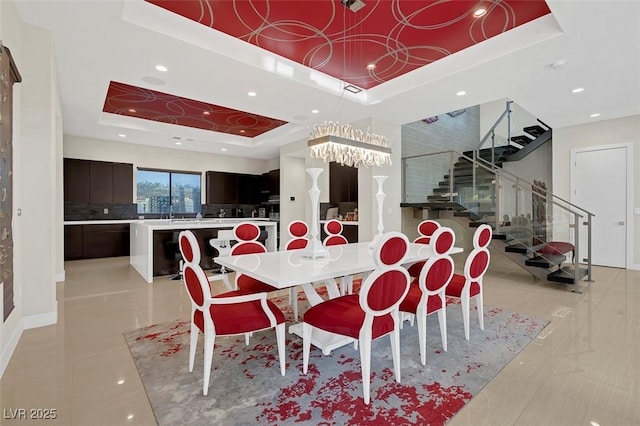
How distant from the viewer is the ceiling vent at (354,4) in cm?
275

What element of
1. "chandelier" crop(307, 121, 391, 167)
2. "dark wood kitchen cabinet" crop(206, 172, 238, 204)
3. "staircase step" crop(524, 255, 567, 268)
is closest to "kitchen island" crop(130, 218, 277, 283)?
"chandelier" crop(307, 121, 391, 167)

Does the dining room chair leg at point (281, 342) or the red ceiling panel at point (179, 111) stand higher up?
the red ceiling panel at point (179, 111)

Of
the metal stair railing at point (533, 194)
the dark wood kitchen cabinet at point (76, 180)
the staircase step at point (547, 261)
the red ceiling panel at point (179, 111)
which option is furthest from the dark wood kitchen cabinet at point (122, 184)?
the staircase step at point (547, 261)

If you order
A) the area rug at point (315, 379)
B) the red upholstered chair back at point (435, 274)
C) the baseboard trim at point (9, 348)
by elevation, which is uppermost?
the red upholstered chair back at point (435, 274)

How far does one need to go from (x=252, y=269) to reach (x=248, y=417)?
0.90 metres

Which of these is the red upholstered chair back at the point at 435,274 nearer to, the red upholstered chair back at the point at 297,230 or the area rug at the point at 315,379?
the area rug at the point at 315,379

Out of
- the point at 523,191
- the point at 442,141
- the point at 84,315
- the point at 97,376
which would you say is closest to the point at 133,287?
the point at 84,315

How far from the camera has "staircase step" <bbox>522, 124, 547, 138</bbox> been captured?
7180 mm

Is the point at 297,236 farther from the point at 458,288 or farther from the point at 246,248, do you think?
the point at 458,288

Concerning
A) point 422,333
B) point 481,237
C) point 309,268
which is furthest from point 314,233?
point 481,237

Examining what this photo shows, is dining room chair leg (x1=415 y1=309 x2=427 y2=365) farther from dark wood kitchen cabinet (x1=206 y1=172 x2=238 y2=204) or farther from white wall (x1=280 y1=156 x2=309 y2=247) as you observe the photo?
dark wood kitchen cabinet (x1=206 y1=172 x2=238 y2=204)

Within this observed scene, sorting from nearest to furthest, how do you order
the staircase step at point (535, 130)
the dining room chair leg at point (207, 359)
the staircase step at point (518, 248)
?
the dining room chair leg at point (207, 359) < the staircase step at point (518, 248) < the staircase step at point (535, 130)

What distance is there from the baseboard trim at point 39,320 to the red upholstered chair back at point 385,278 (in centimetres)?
320

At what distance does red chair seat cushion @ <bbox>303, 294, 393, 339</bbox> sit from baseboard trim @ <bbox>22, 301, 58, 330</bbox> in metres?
2.75
